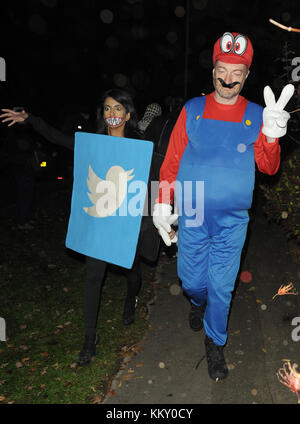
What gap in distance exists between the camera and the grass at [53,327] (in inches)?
129

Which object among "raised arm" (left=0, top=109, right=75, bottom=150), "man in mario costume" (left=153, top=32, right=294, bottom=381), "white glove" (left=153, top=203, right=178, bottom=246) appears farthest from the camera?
"raised arm" (left=0, top=109, right=75, bottom=150)

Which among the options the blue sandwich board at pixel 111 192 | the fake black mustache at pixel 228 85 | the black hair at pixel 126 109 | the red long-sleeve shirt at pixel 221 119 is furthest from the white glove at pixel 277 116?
Answer: the black hair at pixel 126 109

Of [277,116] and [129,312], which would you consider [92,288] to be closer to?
[129,312]

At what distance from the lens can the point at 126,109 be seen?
138 inches

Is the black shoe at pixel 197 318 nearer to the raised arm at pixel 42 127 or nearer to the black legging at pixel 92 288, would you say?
the black legging at pixel 92 288

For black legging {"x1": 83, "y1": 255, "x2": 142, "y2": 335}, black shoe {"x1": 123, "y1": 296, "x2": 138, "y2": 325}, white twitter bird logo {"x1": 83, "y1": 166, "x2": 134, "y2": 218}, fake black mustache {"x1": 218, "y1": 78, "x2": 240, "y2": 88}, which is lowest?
black shoe {"x1": 123, "y1": 296, "x2": 138, "y2": 325}

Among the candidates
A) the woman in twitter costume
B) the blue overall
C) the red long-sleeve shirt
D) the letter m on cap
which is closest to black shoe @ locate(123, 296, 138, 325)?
the woman in twitter costume

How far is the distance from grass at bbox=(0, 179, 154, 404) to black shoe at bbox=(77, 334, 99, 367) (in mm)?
62

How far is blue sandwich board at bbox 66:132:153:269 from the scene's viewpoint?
328 centimetres

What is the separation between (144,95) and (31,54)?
385 inches

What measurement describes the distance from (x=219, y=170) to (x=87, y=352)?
6.06ft

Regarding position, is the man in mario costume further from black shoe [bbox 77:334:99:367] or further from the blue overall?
black shoe [bbox 77:334:99:367]

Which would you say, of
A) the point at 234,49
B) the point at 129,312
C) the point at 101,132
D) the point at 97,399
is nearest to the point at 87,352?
the point at 97,399

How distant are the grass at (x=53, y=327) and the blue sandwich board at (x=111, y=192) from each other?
37.8 inches
